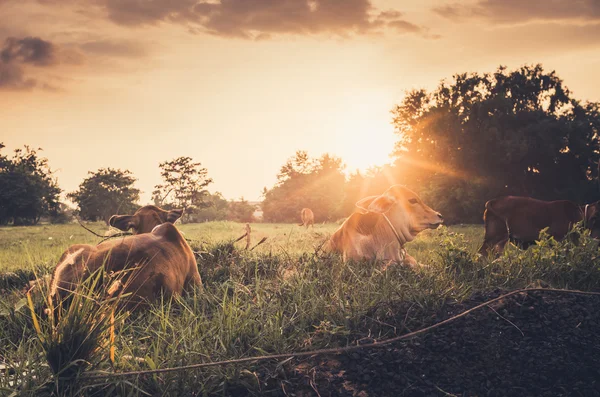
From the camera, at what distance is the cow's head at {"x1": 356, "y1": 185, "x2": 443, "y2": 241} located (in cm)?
614

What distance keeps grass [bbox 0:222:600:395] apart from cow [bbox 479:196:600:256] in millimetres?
3716

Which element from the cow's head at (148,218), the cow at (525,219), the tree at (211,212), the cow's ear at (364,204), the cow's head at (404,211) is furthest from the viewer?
the tree at (211,212)

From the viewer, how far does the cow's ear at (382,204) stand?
6.06 metres

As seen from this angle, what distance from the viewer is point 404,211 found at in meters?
6.28

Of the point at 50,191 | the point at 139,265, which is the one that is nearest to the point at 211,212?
the point at 50,191

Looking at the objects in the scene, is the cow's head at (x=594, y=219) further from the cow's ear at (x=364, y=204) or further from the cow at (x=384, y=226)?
the cow's ear at (x=364, y=204)

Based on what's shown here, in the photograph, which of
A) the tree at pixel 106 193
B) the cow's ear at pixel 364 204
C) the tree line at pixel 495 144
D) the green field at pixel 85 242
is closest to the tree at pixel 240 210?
the tree at pixel 106 193

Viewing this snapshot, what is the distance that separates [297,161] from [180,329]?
241 ft

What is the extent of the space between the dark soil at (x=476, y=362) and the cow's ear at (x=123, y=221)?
360 cm

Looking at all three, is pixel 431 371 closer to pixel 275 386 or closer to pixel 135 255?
pixel 275 386

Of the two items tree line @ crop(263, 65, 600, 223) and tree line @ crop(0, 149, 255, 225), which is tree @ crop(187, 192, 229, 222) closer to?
tree line @ crop(0, 149, 255, 225)

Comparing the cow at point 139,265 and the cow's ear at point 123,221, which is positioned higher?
the cow's ear at point 123,221

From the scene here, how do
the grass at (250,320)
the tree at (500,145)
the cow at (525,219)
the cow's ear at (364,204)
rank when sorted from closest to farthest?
the grass at (250,320), the cow's ear at (364,204), the cow at (525,219), the tree at (500,145)

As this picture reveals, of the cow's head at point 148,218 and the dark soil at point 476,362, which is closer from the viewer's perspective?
the dark soil at point 476,362
